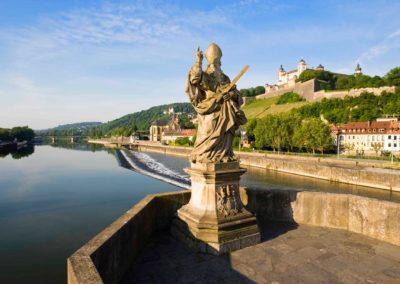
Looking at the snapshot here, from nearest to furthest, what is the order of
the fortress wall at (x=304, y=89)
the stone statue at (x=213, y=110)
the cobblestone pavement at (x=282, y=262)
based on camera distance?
the cobblestone pavement at (x=282, y=262)
the stone statue at (x=213, y=110)
the fortress wall at (x=304, y=89)

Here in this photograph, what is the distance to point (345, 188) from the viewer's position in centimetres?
2869

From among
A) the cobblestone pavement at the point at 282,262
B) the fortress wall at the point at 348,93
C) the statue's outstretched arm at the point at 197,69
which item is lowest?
the cobblestone pavement at the point at 282,262

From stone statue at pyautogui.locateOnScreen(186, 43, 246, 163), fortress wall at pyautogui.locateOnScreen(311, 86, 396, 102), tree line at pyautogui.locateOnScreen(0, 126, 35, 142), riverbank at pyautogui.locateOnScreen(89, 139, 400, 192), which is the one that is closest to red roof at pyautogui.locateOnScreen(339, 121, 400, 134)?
riverbank at pyautogui.locateOnScreen(89, 139, 400, 192)

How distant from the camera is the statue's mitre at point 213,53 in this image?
5.64 m

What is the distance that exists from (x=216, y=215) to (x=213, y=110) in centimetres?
186

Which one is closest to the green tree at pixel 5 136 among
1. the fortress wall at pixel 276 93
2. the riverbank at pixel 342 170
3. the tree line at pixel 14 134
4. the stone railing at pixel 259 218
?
the tree line at pixel 14 134

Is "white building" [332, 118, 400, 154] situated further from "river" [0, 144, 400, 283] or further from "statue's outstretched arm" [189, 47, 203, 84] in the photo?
"statue's outstretched arm" [189, 47, 203, 84]

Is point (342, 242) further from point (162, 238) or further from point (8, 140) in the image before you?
point (8, 140)

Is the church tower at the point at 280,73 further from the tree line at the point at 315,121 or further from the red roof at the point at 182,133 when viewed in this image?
the tree line at the point at 315,121

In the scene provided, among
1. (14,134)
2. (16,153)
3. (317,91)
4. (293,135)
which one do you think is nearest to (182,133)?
(317,91)

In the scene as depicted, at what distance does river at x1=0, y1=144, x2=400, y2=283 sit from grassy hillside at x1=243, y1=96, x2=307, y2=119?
6296cm

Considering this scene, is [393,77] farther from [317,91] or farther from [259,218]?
[259,218]

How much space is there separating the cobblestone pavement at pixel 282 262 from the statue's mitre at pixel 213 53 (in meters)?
3.45

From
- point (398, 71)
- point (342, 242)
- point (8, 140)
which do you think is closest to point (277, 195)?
point (342, 242)
